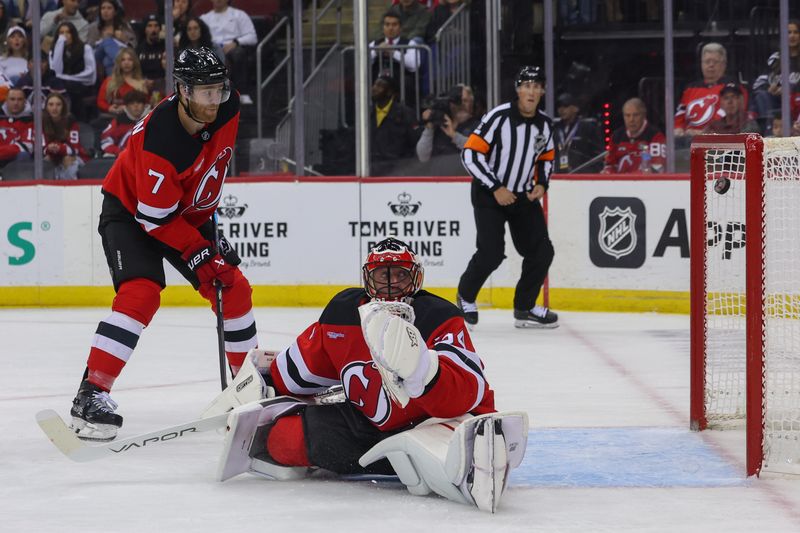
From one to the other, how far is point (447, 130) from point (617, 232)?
1.20 metres

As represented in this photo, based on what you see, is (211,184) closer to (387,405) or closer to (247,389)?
(247,389)

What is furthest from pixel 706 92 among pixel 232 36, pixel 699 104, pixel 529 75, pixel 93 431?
pixel 93 431

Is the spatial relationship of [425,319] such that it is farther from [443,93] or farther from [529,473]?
[443,93]

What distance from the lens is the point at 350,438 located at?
120 inches

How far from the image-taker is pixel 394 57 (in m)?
7.67

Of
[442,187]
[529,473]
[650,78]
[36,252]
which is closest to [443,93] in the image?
[442,187]

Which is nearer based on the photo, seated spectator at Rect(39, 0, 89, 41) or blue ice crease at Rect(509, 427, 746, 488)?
blue ice crease at Rect(509, 427, 746, 488)

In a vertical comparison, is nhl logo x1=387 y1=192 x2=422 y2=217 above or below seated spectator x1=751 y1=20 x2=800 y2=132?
below

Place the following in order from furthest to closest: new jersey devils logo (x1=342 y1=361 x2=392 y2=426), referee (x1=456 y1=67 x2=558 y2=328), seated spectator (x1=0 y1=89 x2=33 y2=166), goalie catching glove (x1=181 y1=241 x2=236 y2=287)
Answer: seated spectator (x1=0 y1=89 x2=33 y2=166)
referee (x1=456 y1=67 x2=558 y2=328)
goalie catching glove (x1=181 y1=241 x2=236 y2=287)
new jersey devils logo (x1=342 y1=361 x2=392 y2=426)

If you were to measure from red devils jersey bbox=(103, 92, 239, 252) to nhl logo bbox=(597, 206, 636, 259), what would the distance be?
3.63 meters

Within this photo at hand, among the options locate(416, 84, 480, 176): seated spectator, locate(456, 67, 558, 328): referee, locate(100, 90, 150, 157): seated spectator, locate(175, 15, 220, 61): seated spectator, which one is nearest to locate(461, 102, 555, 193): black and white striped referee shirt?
locate(456, 67, 558, 328): referee

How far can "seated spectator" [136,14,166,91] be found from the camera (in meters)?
7.70

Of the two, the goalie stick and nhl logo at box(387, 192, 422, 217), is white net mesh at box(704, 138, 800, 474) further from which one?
nhl logo at box(387, 192, 422, 217)

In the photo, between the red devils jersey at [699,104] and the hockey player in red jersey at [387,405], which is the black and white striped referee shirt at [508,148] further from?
the hockey player in red jersey at [387,405]
